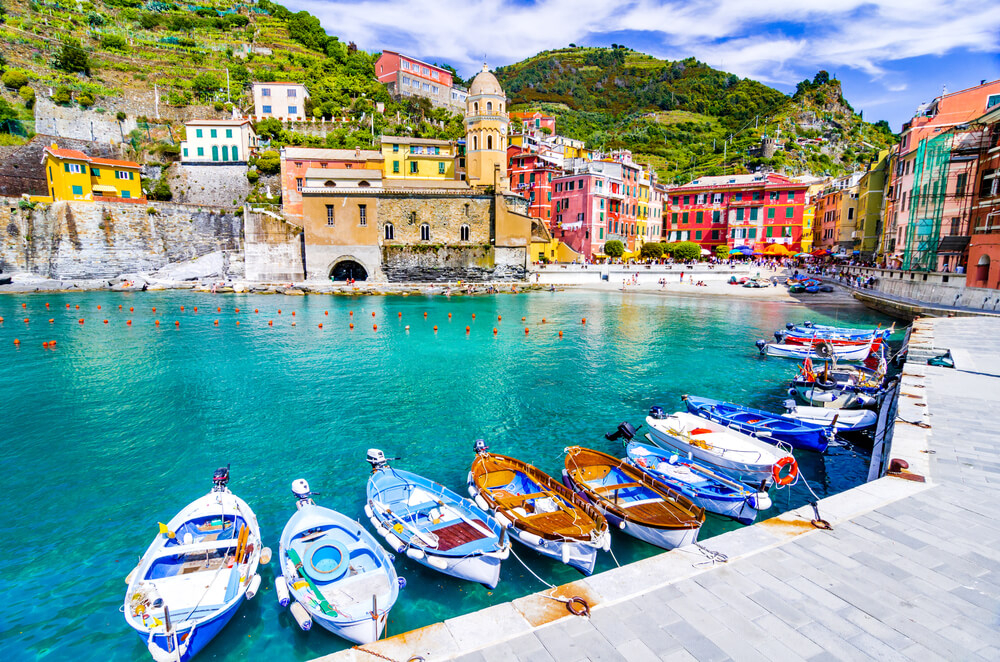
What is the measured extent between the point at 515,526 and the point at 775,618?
14.6 ft

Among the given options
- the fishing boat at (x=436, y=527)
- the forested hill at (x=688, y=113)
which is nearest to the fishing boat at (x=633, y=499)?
the fishing boat at (x=436, y=527)

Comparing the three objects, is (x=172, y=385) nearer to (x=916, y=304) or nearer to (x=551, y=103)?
(x=916, y=304)

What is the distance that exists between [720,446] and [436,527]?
728 cm

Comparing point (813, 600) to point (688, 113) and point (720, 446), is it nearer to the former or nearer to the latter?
point (720, 446)

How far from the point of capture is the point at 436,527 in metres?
8.86

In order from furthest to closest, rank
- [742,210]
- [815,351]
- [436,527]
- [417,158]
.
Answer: [742,210], [417,158], [815,351], [436,527]

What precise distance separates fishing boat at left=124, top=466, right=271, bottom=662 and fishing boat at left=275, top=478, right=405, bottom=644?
0.59 metres

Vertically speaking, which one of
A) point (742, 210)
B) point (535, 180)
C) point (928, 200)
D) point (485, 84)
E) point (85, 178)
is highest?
point (485, 84)

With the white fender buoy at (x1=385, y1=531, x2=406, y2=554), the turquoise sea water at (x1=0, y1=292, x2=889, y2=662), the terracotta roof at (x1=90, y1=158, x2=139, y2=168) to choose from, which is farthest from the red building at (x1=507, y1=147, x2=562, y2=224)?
the white fender buoy at (x1=385, y1=531, x2=406, y2=554)

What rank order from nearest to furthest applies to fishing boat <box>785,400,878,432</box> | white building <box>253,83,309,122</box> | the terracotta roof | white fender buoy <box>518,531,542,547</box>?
1. white fender buoy <box>518,531,542,547</box>
2. fishing boat <box>785,400,878,432</box>
3. the terracotta roof
4. white building <box>253,83,309,122</box>

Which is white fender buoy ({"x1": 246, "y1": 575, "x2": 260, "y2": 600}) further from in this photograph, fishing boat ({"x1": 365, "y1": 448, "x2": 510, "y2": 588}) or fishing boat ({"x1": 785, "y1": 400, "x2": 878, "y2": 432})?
fishing boat ({"x1": 785, "y1": 400, "x2": 878, "y2": 432})

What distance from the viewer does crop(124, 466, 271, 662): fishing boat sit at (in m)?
6.41

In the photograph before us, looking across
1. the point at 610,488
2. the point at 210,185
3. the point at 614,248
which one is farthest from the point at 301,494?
the point at 210,185

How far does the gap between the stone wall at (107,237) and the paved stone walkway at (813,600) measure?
56.8 meters
